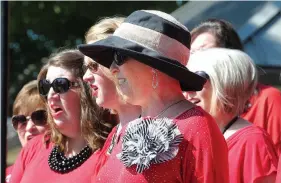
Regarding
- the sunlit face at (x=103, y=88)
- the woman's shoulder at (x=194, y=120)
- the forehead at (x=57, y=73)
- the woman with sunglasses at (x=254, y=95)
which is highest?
the woman's shoulder at (x=194, y=120)

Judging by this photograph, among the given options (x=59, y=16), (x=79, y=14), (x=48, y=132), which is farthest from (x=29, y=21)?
(x=48, y=132)

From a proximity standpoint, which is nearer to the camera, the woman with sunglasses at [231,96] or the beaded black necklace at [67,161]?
the woman with sunglasses at [231,96]

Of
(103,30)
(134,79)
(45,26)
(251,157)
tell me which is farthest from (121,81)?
(45,26)

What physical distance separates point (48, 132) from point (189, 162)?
1.60 meters

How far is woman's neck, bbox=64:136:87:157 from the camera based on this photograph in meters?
3.71

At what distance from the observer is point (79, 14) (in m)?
12.5

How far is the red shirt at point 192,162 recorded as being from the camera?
2541 millimetres

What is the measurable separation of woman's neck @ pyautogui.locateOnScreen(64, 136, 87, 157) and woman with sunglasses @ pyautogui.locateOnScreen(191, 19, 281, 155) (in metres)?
1.02

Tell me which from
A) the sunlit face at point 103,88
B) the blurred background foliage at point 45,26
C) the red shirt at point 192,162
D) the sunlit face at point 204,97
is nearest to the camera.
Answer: the red shirt at point 192,162

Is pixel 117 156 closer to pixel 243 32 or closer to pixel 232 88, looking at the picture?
pixel 232 88

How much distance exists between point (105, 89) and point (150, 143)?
0.72 metres

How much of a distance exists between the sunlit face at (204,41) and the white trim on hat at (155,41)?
1.88m

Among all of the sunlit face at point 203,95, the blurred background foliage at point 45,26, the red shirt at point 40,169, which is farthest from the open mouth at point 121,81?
the blurred background foliage at point 45,26

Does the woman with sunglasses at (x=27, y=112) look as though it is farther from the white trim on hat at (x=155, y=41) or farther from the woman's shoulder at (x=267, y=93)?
the white trim on hat at (x=155, y=41)
